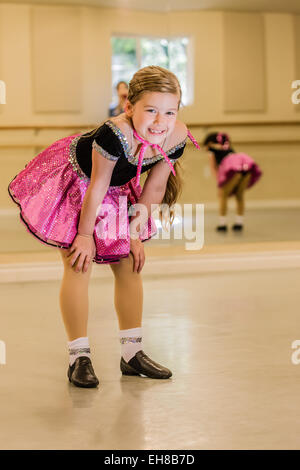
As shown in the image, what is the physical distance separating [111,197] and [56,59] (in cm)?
250

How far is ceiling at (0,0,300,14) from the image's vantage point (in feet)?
13.5

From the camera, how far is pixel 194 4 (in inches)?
189

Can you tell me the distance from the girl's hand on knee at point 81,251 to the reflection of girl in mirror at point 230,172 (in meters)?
3.50

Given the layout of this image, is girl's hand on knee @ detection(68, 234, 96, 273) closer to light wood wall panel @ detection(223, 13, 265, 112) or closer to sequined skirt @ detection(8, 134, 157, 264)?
sequined skirt @ detection(8, 134, 157, 264)

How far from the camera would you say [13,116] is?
4.03m

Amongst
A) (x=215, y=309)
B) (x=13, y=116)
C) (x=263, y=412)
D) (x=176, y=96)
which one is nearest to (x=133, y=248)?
(x=176, y=96)

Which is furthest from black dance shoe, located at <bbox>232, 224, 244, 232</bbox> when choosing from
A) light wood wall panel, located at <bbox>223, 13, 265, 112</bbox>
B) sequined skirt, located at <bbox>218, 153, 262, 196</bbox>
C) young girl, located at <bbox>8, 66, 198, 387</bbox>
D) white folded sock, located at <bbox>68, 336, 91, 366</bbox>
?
white folded sock, located at <bbox>68, 336, 91, 366</bbox>

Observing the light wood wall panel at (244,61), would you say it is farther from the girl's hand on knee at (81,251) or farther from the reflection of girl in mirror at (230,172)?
the girl's hand on knee at (81,251)

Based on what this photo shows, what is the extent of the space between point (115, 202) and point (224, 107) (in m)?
4.15

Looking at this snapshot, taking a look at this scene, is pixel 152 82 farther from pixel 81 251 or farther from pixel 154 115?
pixel 81 251

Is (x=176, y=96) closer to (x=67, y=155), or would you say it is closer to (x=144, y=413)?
(x=67, y=155)

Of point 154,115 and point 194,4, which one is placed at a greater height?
point 194,4

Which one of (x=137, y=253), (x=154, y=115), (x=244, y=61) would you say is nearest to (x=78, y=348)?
(x=137, y=253)

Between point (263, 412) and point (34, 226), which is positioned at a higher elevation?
point (34, 226)
